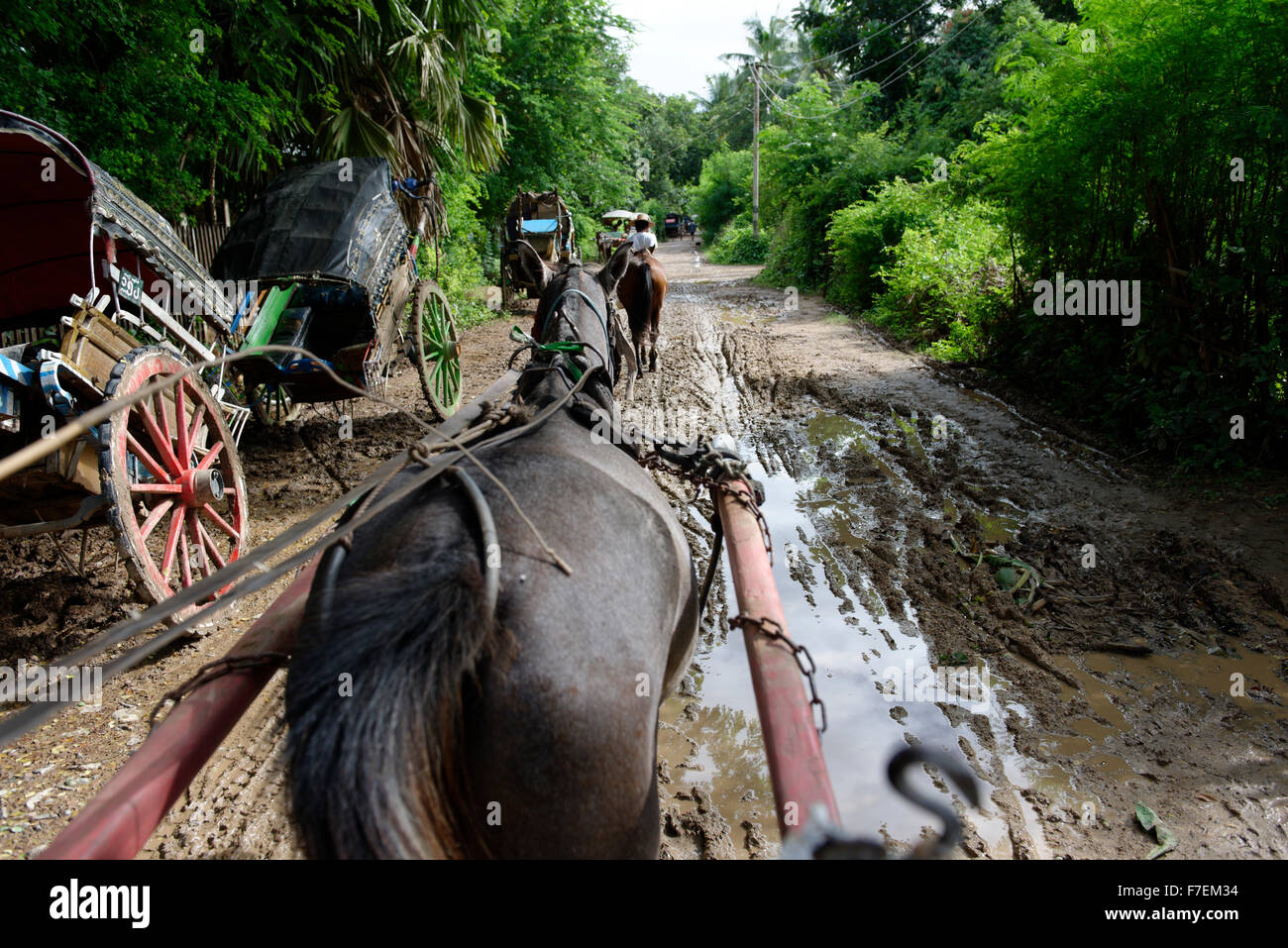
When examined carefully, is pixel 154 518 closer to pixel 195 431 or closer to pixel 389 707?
pixel 195 431

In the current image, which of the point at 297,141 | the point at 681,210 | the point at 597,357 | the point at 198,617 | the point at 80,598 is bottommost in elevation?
the point at 80,598

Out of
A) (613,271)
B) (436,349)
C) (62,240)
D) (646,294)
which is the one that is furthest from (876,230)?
(62,240)

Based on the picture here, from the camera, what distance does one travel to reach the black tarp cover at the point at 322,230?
5812 millimetres

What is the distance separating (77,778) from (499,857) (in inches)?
98.6

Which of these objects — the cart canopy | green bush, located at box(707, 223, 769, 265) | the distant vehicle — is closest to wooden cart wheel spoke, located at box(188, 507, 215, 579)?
the cart canopy

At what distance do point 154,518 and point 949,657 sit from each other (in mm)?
4053

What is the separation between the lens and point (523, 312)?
53.0 ft

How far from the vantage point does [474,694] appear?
137 centimetres

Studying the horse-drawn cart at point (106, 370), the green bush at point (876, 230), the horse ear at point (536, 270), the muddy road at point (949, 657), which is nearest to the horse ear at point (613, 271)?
the horse ear at point (536, 270)

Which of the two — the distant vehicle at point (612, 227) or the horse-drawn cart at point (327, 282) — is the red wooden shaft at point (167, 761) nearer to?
the horse-drawn cart at point (327, 282)

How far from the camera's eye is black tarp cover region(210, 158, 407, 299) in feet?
19.1

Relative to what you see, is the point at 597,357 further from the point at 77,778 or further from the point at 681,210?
the point at 681,210

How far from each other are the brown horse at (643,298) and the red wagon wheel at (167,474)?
568cm

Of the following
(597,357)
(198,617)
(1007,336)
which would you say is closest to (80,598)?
(597,357)
